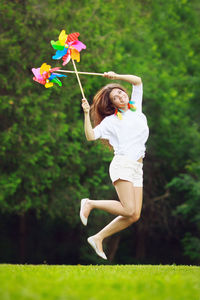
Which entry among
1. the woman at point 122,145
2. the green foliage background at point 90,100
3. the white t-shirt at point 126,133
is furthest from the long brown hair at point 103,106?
the green foliage background at point 90,100

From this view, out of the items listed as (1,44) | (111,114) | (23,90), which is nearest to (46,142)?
(23,90)

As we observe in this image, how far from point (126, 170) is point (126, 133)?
0.43 meters

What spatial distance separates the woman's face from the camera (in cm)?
617

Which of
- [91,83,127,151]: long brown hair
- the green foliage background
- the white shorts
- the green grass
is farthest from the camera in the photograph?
the green foliage background

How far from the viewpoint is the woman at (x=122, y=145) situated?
588 cm

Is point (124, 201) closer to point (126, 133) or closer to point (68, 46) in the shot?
point (126, 133)

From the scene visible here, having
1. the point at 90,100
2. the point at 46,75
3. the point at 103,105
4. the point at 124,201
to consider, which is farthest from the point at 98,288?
the point at 90,100

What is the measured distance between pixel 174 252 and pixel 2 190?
9389mm

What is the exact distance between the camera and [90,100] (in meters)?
15.5

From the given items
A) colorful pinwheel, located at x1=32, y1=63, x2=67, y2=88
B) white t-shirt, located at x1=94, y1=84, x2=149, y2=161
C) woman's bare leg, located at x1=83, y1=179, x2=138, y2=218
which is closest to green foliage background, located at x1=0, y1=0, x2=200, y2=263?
colorful pinwheel, located at x1=32, y1=63, x2=67, y2=88

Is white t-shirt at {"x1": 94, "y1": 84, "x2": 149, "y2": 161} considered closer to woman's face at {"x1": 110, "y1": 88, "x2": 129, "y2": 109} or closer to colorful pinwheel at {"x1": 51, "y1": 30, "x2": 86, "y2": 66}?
woman's face at {"x1": 110, "y1": 88, "x2": 129, "y2": 109}

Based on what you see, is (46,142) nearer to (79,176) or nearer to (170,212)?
(79,176)

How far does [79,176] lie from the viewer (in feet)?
50.5

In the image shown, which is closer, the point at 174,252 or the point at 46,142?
the point at 46,142
